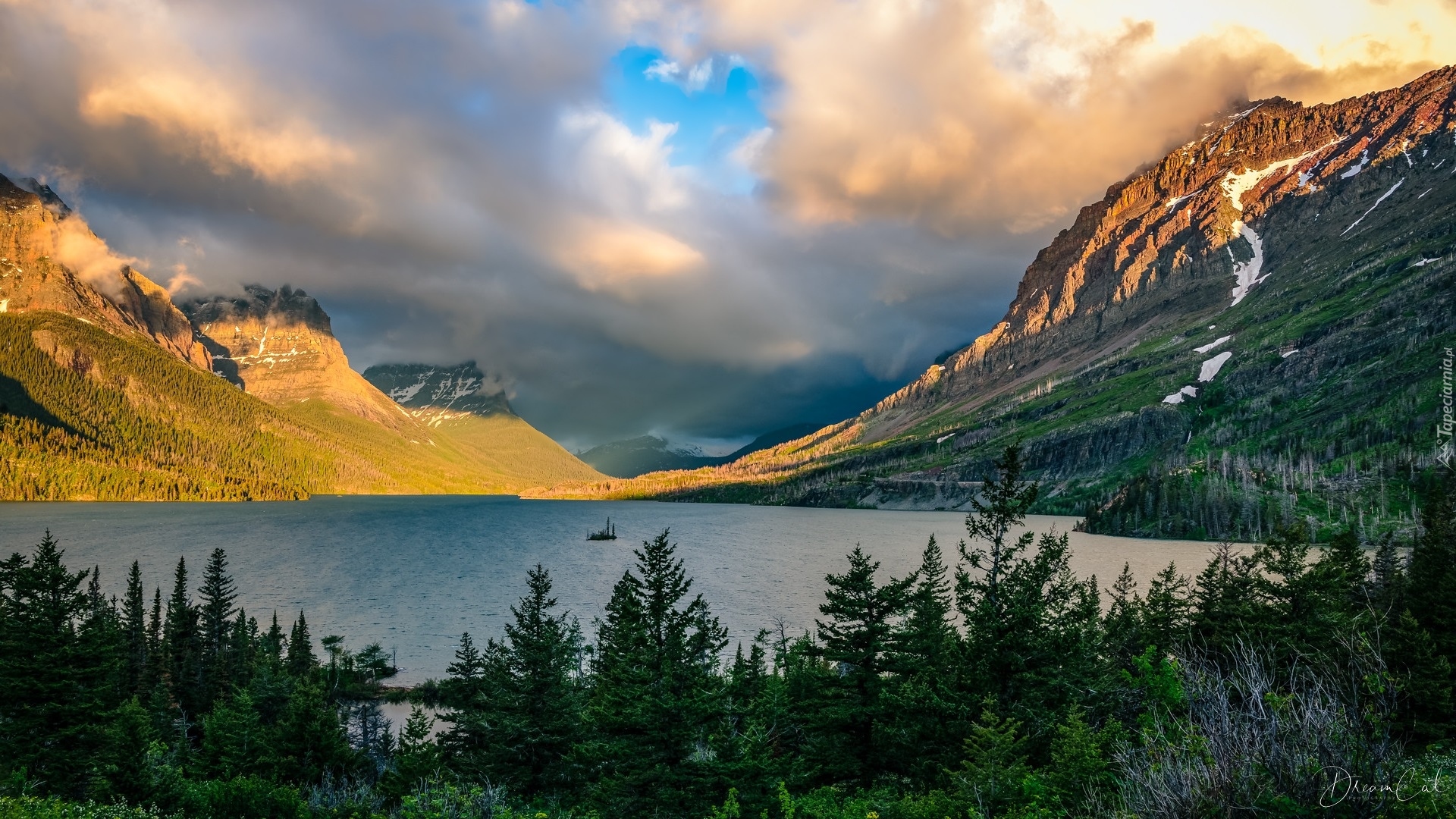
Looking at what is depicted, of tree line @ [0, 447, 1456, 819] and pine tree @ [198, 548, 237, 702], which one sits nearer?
tree line @ [0, 447, 1456, 819]

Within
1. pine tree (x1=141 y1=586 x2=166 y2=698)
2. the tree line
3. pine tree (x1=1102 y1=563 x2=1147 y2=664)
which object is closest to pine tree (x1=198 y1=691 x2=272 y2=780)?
the tree line

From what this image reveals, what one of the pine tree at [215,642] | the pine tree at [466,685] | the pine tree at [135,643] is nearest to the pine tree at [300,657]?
the pine tree at [215,642]

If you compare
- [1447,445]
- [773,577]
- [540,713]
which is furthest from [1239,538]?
[540,713]

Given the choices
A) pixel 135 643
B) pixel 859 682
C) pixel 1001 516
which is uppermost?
pixel 1001 516

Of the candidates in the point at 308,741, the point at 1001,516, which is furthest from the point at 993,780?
the point at 308,741

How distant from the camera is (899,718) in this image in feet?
99.1

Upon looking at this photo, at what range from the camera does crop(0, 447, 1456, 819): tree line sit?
11391 mm

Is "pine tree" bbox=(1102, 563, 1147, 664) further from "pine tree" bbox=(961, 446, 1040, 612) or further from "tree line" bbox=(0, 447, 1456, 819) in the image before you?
"pine tree" bbox=(961, 446, 1040, 612)

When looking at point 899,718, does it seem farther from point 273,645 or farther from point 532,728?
point 273,645

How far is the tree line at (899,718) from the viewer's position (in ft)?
37.4

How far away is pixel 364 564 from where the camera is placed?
6196 inches

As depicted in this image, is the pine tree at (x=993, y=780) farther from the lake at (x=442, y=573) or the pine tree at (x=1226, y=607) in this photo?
the lake at (x=442, y=573)

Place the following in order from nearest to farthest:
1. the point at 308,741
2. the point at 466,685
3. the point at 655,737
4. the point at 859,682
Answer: the point at 655,737 < the point at 859,682 < the point at 308,741 < the point at 466,685

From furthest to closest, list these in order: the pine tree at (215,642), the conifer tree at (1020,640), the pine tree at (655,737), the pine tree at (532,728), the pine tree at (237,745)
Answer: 1. the pine tree at (215,642)
2. the pine tree at (237,745)
3. the pine tree at (532,728)
4. the conifer tree at (1020,640)
5. the pine tree at (655,737)
